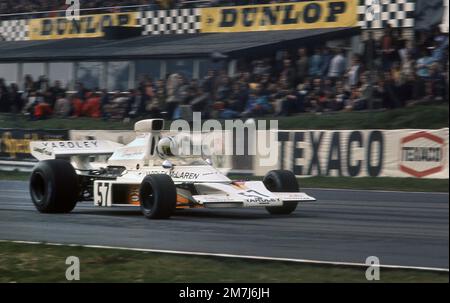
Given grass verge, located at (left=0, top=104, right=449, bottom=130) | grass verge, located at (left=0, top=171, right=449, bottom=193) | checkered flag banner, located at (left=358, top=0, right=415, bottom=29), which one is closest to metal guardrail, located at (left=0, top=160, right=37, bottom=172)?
grass verge, located at (left=0, top=104, right=449, bottom=130)

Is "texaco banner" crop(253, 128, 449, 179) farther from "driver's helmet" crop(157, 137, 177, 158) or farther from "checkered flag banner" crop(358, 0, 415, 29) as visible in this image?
"driver's helmet" crop(157, 137, 177, 158)

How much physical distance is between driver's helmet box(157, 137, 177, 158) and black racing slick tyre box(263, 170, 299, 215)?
3.68 ft

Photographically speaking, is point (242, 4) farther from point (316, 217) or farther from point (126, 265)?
point (126, 265)

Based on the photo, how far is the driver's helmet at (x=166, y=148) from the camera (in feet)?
36.8

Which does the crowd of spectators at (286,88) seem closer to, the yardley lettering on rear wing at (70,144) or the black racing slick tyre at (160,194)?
the yardley lettering on rear wing at (70,144)

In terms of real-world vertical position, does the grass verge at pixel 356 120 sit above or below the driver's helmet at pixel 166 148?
above

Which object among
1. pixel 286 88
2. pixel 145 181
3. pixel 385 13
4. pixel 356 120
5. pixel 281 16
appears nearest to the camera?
pixel 145 181

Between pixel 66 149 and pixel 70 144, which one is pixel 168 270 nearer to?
pixel 66 149

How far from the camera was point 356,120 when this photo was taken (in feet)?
51.5

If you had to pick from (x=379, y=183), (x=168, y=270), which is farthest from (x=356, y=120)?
(x=168, y=270)

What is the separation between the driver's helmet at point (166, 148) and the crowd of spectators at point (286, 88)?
3.62 metres

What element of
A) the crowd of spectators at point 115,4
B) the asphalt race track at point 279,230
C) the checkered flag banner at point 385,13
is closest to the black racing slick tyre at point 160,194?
the asphalt race track at point 279,230

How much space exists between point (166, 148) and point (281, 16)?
8.54 meters

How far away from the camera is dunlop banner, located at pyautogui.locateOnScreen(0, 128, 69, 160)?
19203 millimetres
